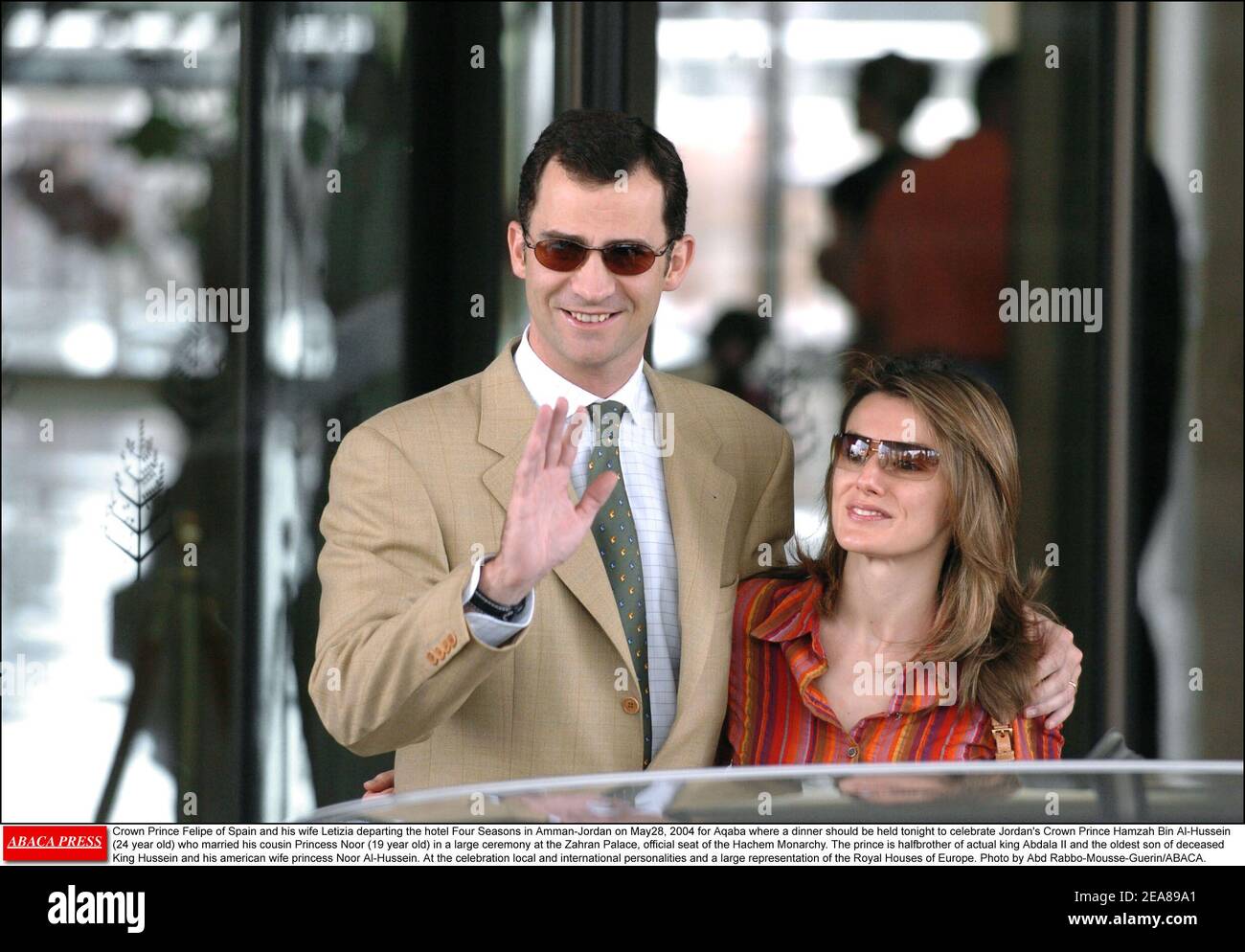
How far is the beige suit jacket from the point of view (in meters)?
2.07

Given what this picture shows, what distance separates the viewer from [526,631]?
2012 mm

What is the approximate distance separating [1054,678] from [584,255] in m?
0.95

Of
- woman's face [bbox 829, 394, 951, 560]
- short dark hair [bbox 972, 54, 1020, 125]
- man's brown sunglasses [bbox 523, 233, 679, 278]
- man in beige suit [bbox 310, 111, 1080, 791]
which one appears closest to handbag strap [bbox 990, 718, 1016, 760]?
woman's face [bbox 829, 394, 951, 560]

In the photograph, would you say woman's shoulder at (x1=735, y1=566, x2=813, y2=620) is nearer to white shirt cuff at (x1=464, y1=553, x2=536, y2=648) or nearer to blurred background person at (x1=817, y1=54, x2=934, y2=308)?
white shirt cuff at (x1=464, y1=553, x2=536, y2=648)

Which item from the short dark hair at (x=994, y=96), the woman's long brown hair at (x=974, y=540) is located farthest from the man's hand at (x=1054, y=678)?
the short dark hair at (x=994, y=96)

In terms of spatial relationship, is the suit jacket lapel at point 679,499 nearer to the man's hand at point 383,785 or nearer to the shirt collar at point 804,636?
the shirt collar at point 804,636

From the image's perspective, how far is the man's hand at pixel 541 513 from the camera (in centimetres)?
181

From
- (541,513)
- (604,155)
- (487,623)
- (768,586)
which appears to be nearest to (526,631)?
(487,623)

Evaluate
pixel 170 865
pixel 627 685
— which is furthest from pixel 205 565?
pixel 170 865

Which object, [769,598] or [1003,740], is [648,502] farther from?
[1003,740]

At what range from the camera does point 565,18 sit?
12.7ft

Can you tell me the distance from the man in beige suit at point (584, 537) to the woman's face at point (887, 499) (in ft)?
0.74
